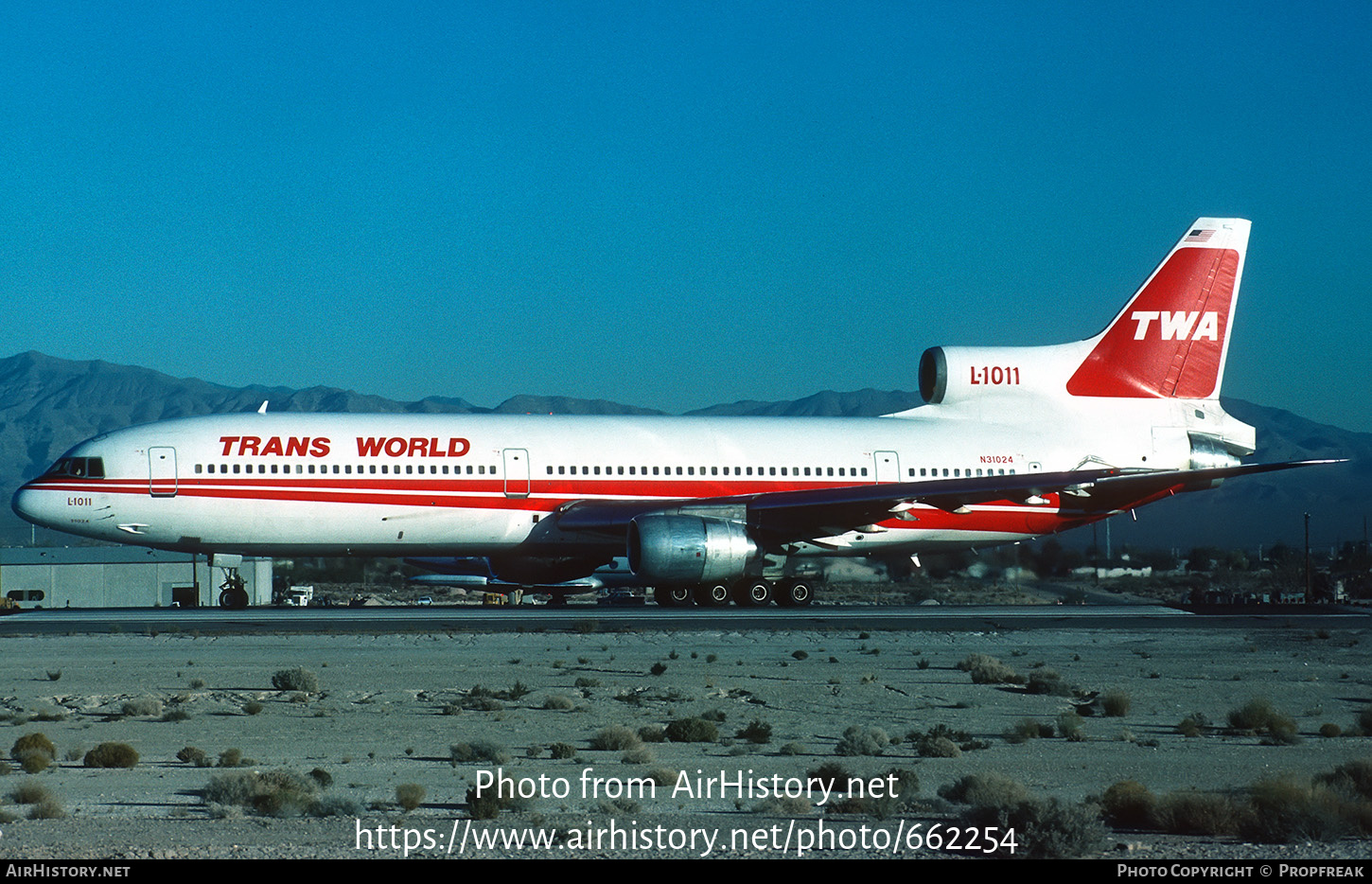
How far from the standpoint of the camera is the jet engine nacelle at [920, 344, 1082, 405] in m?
35.5

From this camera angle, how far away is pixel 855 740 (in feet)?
41.6

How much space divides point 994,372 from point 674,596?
32.9ft

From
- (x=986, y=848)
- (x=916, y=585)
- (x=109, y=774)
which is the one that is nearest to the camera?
(x=986, y=848)

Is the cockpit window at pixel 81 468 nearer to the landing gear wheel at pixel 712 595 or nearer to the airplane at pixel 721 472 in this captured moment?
the airplane at pixel 721 472

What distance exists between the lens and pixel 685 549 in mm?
28719

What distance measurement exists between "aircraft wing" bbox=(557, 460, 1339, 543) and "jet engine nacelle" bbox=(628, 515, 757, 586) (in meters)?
0.76

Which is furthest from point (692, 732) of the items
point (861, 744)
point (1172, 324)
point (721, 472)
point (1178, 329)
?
point (1178, 329)

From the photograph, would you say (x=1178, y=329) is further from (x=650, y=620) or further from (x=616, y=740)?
(x=616, y=740)

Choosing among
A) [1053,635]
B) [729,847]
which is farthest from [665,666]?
[729,847]

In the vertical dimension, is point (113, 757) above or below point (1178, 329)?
below

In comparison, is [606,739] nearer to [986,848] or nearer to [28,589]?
[986,848]

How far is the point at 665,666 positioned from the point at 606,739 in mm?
6439

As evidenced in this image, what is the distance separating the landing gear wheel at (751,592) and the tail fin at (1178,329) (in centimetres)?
989

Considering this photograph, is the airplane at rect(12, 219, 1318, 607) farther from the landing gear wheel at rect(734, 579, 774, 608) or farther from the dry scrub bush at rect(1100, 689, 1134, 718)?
the dry scrub bush at rect(1100, 689, 1134, 718)
